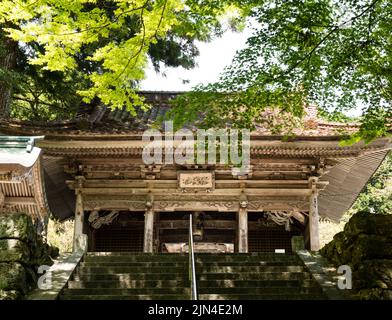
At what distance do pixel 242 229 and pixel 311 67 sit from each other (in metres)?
5.72

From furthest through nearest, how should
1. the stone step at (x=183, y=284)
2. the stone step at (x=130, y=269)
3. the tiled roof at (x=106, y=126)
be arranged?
the tiled roof at (x=106, y=126)
the stone step at (x=130, y=269)
the stone step at (x=183, y=284)

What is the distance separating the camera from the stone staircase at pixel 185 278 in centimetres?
743

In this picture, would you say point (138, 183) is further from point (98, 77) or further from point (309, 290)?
point (309, 290)

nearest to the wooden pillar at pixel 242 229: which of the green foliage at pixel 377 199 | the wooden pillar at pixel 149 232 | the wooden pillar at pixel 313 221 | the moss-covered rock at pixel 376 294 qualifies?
the wooden pillar at pixel 313 221

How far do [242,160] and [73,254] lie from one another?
196 inches

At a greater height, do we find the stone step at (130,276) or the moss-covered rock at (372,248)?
the moss-covered rock at (372,248)

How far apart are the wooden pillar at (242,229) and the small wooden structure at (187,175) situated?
0.03 metres

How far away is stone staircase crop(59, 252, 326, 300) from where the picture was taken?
293 inches

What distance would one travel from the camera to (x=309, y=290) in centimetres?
762

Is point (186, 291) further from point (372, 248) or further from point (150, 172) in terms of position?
point (150, 172)

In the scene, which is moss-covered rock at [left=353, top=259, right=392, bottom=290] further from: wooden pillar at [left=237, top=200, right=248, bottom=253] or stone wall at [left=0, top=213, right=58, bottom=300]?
wooden pillar at [left=237, top=200, right=248, bottom=253]

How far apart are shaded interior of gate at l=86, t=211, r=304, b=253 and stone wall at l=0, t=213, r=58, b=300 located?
6.65 m

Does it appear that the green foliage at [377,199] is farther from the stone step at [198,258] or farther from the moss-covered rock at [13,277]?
the moss-covered rock at [13,277]
